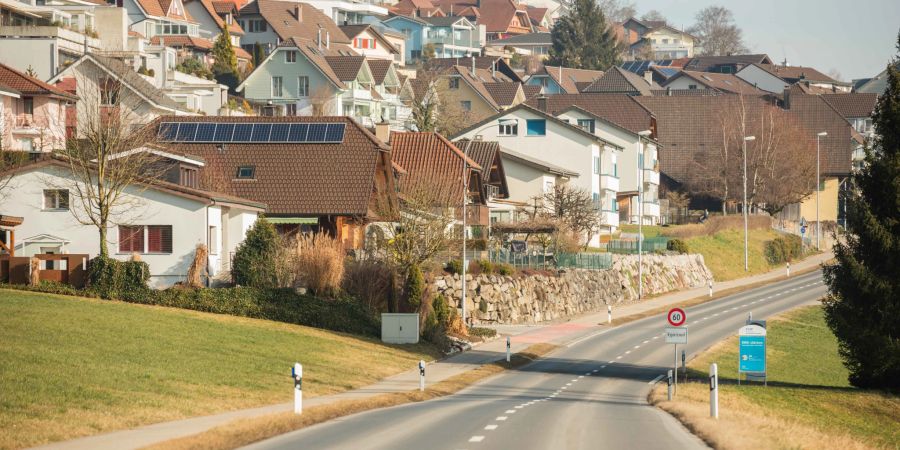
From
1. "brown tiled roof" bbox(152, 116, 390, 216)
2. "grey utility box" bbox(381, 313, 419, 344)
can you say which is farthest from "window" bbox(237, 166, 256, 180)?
"grey utility box" bbox(381, 313, 419, 344)

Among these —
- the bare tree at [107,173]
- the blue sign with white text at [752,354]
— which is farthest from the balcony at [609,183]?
the blue sign with white text at [752,354]

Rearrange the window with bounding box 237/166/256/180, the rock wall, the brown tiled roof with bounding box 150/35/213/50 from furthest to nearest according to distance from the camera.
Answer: the brown tiled roof with bounding box 150/35/213/50 → the window with bounding box 237/166/256/180 → the rock wall

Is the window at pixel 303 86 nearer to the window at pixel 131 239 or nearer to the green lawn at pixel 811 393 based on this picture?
the green lawn at pixel 811 393

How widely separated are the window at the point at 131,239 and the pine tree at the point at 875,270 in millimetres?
26979

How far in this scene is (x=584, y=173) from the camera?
9812cm

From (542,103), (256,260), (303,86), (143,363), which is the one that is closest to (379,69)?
(303,86)

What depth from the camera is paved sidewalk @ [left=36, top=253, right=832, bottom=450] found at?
2194 centimetres

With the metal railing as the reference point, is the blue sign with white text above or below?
below

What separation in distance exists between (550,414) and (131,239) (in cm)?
2856

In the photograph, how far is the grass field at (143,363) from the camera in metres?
24.2

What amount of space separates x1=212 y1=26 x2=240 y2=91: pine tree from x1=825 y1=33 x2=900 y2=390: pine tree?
83305mm

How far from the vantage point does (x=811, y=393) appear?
41281mm

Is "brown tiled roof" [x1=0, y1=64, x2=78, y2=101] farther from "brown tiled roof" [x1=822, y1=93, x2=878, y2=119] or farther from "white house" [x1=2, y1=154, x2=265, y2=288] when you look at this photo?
"brown tiled roof" [x1=822, y1=93, x2=878, y2=119]

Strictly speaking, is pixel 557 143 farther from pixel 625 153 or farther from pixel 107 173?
pixel 107 173
